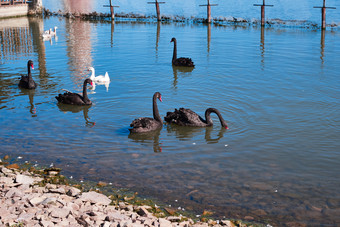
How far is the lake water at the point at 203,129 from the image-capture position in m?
8.75

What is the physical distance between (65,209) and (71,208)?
11cm

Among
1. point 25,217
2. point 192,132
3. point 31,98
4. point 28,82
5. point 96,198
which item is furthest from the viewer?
point 28,82

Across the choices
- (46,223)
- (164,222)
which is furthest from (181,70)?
(46,223)

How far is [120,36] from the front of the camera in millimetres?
31969

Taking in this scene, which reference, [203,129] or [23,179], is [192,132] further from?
[23,179]

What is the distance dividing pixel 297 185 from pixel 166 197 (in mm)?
2774

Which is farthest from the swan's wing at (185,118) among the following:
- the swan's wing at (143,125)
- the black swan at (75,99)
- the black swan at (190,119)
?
the black swan at (75,99)

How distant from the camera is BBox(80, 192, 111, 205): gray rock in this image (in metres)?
→ 7.76

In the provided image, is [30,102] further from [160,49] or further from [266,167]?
[160,49]

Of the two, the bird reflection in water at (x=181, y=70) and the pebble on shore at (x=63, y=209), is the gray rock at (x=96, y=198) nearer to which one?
the pebble on shore at (x=63, y=209)

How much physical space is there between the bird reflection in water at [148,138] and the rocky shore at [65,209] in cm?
340

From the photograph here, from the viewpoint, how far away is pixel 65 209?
278 inches

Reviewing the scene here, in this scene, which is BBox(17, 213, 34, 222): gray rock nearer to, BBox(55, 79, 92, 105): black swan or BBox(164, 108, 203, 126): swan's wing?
BBox(164, 108, 203, 126): swan's wing

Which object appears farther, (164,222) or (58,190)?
(58,190)
